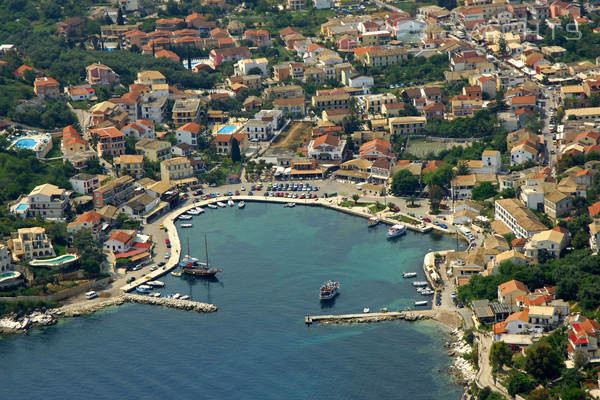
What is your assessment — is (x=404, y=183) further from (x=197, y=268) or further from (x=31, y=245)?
(x=31, y=245)

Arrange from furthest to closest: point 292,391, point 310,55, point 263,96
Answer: point 310,55, point 263,96, point 292,391

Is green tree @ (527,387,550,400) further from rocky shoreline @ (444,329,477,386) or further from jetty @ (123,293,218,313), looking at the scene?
jetty @ (123,293,218,313)

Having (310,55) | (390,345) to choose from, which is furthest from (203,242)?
(310,55)

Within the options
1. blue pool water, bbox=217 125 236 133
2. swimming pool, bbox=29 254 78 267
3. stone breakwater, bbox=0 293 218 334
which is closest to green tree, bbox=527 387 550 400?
stone breakwater, bbox=0 293 218 334

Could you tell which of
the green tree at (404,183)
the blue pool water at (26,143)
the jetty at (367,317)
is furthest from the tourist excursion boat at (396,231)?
the blue pool water at (26,143)

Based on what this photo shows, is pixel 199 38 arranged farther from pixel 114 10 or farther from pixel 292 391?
pixel 292 391
